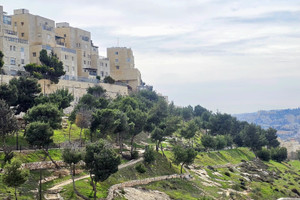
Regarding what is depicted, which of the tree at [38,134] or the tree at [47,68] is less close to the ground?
the tree at [47,68]

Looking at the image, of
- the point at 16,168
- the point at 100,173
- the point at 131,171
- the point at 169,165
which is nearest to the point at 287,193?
the point at 169,165

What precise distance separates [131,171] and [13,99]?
2372 cm

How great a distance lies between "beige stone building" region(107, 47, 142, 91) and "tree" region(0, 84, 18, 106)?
80220mm

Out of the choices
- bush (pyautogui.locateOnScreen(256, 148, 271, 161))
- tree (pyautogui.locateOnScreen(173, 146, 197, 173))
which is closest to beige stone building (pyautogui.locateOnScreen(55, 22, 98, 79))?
tree (pyautogui.locateOnScreen(173, 146, 197, 173))

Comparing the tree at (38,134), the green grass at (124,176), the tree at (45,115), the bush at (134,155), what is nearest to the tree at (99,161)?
the green grass at (124,176)

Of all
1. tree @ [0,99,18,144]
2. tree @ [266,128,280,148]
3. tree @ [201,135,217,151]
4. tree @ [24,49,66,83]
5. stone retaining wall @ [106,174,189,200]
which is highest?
tree @ [24,49,66,83]

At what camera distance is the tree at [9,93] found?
236ft

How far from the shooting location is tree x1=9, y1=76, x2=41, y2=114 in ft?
253

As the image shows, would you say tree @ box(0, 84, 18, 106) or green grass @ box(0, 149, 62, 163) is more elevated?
tree @ box(0, 84, 18, 106)

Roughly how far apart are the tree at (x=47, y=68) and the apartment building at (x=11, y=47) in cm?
371

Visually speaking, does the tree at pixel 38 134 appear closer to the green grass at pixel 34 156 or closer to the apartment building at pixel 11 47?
the green grass at pixel 34 156

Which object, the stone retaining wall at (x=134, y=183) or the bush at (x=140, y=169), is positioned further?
the bush at (x=140, y=169)

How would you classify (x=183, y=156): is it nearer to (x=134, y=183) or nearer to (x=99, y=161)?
(x=134, y=183)

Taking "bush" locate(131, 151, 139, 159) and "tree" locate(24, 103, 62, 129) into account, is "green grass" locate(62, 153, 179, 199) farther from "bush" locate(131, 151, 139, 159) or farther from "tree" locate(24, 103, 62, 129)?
"tree" locate(24, 103, 62, 129)
